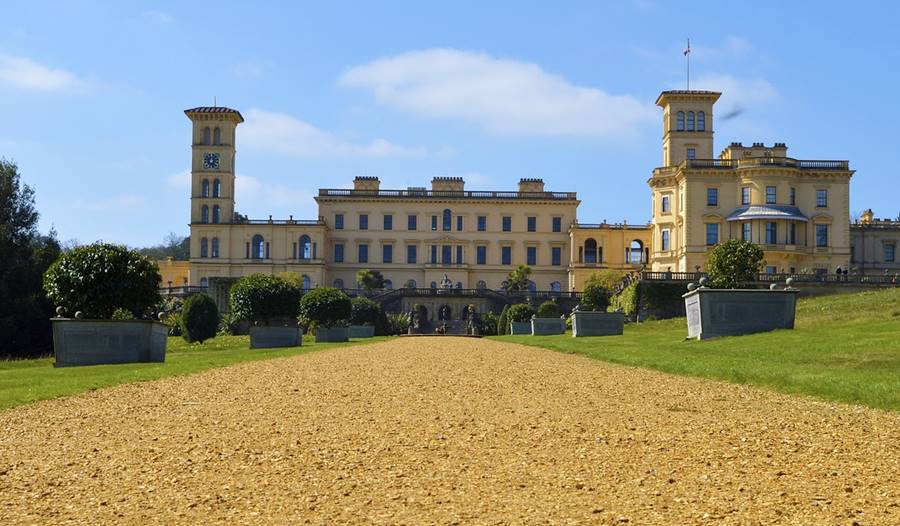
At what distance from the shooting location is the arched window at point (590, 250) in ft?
331

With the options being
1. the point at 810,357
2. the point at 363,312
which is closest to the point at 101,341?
the point at 810,357

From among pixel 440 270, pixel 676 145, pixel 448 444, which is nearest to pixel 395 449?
pixel 448 444

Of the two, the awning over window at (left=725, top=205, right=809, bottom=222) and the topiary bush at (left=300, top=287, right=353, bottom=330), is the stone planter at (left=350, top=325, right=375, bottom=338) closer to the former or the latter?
the topiary bush at (left=300, top=287, right=353, bottom=330)

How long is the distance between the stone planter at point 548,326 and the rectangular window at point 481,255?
49.9 metres

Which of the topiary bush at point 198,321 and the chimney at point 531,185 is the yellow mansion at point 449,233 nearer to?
the chimney at point 531,185

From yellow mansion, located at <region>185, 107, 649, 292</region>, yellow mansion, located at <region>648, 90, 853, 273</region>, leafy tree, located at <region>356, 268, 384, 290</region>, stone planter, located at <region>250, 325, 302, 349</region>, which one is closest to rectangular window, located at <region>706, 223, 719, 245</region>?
yellow mansion, located at <region>648, 90, 853, 273</region>

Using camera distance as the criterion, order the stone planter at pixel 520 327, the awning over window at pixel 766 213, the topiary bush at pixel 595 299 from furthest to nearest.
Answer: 1. the awning over window at pixel 766 213
2. the topiary bush at pixel 595 299
3. the stone planter at pixel 520 327

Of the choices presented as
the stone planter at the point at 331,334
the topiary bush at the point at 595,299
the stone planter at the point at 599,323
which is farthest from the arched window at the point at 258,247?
the stone planter at the point at 599,323

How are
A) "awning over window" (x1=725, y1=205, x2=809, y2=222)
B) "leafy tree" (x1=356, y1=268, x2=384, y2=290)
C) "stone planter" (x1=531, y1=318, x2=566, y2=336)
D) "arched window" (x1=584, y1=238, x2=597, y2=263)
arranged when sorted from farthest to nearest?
"arched window" (x1=584, y1=238, x2=597, y2=263)
"leafy tree" (x1=356, y1=268, x2=384, y2=290)
"awning over window" (x1=725, y1=205, x2=809, y2=222)
"stone planter" (x1=531, y1=318, x2=566, y2=336)

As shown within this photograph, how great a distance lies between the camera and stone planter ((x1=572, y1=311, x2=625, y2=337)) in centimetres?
4281

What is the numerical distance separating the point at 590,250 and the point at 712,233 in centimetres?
2583

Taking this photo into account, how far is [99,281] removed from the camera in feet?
91.3

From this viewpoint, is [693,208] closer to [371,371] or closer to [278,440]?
[371,371]

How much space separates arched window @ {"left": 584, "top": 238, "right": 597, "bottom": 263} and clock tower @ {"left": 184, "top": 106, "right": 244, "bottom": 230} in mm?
33436
